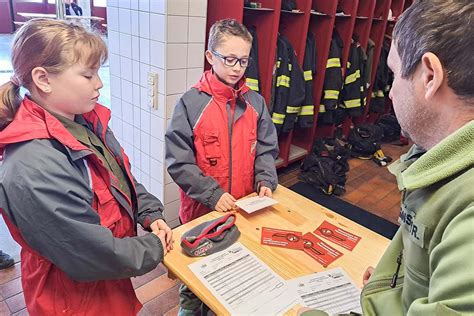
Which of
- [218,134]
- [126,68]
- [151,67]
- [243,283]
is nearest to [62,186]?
[243,283]

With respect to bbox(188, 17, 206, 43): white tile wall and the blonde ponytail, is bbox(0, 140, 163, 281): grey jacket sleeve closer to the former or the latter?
the blonde ponytail

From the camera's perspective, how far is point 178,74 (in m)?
2.19

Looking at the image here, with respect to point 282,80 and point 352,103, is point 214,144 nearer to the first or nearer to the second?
point 282,80

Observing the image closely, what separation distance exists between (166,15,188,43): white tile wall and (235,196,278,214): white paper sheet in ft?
4.06

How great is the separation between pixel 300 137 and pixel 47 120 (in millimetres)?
3282

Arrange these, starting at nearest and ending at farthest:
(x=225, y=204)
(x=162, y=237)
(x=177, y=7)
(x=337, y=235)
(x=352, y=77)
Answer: (x=162, y=237), (x=337, y=235), (x=225, y=204), (x=177, y=7), (x=352, y=77)

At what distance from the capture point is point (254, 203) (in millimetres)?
1299

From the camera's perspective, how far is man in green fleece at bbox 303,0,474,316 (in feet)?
1.37

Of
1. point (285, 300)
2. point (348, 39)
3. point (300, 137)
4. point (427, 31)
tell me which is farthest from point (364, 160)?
point (427, 31)

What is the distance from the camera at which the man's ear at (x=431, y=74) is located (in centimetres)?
51

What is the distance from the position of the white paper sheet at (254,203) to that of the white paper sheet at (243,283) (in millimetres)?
208

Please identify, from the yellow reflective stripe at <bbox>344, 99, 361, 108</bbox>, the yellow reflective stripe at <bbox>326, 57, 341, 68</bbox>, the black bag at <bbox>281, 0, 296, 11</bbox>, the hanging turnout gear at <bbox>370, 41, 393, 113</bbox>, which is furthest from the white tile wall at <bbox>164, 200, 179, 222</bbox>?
the hanging turnout gear at <bbox>370, 41, 393, 113</bbox>

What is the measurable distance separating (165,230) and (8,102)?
0.60 m

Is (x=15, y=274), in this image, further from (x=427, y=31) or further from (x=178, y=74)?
(x=427, y=31)
